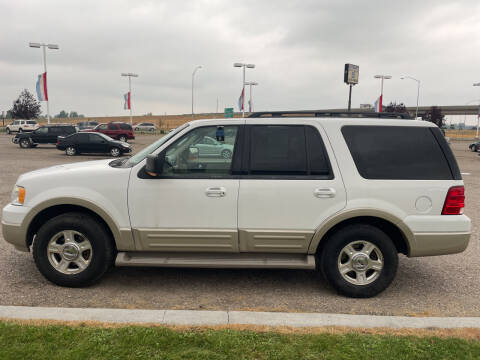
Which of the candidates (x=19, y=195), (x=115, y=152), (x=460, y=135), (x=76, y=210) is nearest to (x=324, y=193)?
→ (x=76, y=210)

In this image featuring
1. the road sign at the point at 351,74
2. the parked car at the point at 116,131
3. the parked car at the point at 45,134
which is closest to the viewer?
the road sign at the point at 351,74

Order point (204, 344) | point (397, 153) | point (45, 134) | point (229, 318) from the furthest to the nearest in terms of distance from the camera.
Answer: point (45, 134) → point (397, 153) → point (229, 318) → point (204, 344)

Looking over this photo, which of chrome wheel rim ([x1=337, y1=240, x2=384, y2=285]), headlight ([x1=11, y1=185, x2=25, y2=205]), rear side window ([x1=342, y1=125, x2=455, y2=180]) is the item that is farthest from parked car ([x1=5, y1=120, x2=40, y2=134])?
chrome wheel rim ([x1=337, y1=240, x2=384, y2=285])

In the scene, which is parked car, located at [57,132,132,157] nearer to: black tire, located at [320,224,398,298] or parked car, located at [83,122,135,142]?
parked car, located at [83,122,135,142]

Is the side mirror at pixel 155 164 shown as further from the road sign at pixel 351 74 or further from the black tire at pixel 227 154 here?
the road sign at pixel 351 74

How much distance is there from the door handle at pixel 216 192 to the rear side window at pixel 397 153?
1404 mm

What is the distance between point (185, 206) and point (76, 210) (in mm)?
1219

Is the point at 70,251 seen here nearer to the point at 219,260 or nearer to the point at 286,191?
the point at 219,260

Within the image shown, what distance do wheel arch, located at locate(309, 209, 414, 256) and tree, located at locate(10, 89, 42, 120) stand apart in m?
68.2

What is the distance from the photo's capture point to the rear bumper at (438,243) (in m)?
4.01

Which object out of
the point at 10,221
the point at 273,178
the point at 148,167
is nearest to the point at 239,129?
the point at 273,178

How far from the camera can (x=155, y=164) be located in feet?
12.8

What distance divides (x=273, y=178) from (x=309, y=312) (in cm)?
136

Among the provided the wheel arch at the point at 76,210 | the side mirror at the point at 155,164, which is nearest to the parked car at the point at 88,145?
the wheel arch at the point at 76,210
